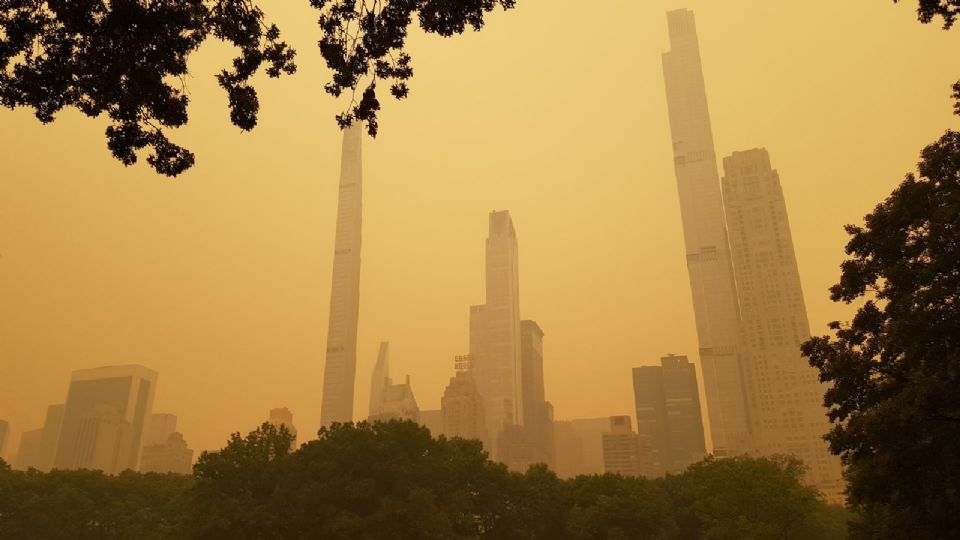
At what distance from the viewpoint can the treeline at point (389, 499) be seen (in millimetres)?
45000

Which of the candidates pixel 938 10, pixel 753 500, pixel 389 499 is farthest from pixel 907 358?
pixel 389 499

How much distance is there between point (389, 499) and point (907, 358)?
3493 centimetres

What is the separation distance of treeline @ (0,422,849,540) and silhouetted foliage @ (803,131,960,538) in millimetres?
25305

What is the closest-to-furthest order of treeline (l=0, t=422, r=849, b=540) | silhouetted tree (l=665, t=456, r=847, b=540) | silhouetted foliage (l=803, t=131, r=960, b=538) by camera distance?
silhouetted foliage (l=803, t=131, r=960, b=538)
silhouetted tree (l=665, t=456, r=847, b=540)
treeline (l=0, t=422, r=849, b=540)

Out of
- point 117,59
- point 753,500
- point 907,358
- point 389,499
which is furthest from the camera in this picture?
point 753,500

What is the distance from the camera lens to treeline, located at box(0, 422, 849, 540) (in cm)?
4500

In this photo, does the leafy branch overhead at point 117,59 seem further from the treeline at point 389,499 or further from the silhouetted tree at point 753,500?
the silhouetted tree at point 753,500

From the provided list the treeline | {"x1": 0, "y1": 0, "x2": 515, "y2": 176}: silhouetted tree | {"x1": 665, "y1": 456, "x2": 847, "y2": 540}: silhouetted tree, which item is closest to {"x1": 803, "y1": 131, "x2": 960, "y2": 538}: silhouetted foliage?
{"x1": 0, "y1": 0, "x2": 515, "y2": 176}: silhouetted tree

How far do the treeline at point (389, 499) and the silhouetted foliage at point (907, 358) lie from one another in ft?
83.0

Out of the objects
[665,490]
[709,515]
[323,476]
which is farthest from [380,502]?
[665,490]

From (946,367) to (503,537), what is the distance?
42.2 metres

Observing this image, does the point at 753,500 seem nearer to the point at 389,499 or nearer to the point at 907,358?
the point at 389,499

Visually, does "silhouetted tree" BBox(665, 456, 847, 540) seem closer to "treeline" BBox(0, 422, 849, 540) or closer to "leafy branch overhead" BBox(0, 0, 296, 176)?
"treeline" BBox(0, 422, 849, 540)

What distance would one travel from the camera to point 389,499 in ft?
148
